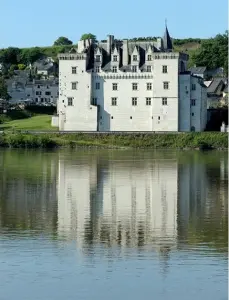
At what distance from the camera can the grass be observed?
84375mm

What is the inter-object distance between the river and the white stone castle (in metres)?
26.6

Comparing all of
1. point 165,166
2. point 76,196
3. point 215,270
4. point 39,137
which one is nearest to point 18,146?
point 39,137

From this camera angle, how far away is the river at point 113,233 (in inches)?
886

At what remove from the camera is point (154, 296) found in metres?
21.6

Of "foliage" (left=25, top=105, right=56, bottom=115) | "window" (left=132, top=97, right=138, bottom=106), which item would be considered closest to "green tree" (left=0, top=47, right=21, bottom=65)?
"foliage" (left=25, top=105, right=56, bottom=115)

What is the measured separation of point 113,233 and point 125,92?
5279 cm

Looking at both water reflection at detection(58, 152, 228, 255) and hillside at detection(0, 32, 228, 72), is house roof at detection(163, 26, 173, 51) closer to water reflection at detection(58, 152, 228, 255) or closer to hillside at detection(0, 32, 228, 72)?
water reflection at detection(58, 152, 228, 255)

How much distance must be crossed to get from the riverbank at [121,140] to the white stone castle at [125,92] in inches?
125

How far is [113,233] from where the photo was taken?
29.4m

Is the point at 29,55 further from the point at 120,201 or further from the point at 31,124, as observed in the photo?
the point at 120,201

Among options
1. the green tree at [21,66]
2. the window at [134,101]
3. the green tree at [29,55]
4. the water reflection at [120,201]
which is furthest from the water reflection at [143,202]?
the green tree at [29,55]

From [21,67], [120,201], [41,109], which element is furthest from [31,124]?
[21,67]

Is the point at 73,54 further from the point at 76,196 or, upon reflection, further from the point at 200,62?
the point at 200,62

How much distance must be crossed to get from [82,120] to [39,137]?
622cm
